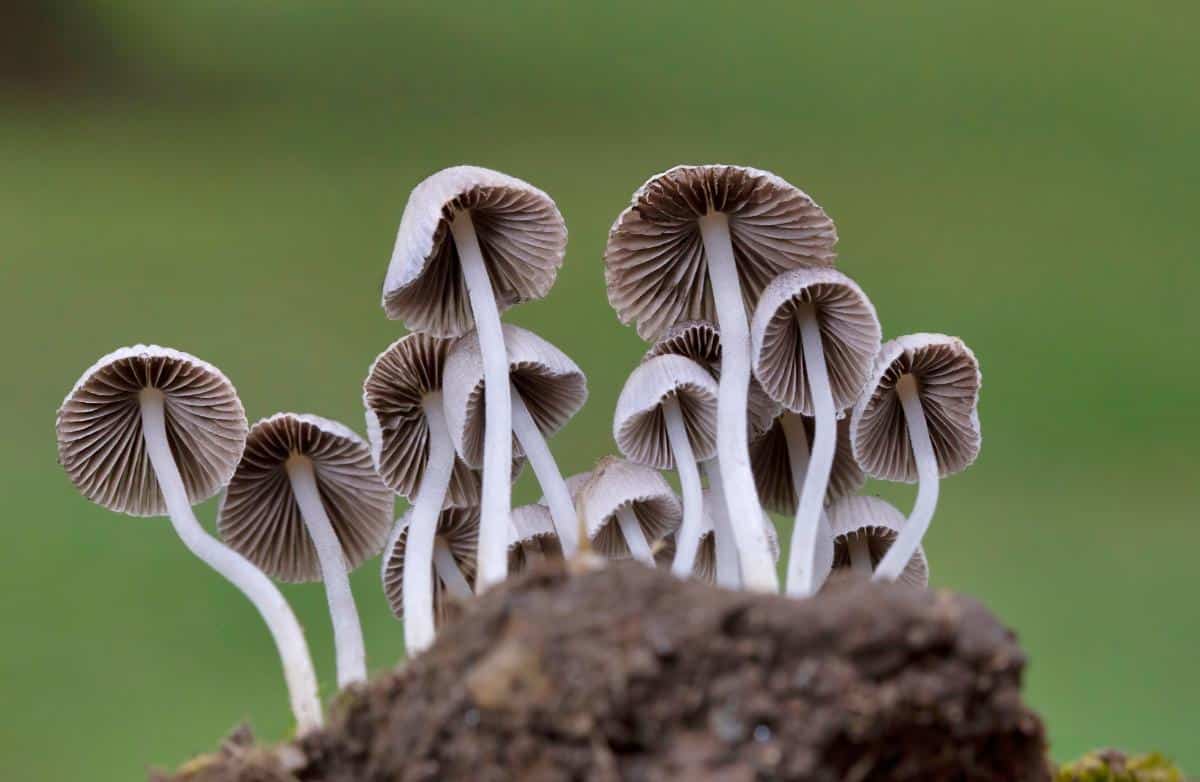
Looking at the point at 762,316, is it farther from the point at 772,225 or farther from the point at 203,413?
the point at 203,413

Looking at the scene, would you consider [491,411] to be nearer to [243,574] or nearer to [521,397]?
[521,397]

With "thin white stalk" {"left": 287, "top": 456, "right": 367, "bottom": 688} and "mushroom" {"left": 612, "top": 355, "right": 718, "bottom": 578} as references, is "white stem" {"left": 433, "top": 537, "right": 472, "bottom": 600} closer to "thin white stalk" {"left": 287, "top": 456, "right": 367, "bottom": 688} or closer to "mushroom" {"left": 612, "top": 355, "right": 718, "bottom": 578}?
"thin white stalk" {"left": 287, "top": 456, "right": 367, "bottom": 688}

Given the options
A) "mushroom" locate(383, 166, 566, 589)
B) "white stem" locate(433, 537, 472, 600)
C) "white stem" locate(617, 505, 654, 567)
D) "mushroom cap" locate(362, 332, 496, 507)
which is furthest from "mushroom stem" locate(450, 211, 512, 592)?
"white stem" locate(433, 537, 472, 600)

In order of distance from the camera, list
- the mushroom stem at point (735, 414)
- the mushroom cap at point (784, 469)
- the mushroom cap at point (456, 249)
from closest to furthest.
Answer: the mushroom stem at point (735, 414) → the mushroom cap at point (456, 249) → the mushroom cap at point (784, 469)

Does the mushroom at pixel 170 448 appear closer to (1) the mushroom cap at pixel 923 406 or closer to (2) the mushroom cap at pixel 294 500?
(2) the mushroom cap at pixel 294 500

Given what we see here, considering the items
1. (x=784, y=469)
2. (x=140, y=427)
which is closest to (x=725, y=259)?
(x=784, y=469)

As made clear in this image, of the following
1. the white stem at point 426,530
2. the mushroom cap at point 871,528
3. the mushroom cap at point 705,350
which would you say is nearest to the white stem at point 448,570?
the white stem at point 426,530

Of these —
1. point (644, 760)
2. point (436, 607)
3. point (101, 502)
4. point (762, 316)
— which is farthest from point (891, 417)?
point (101, 502)
